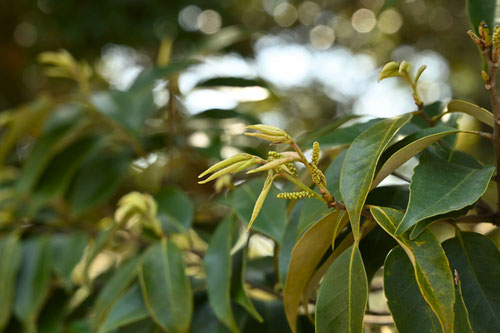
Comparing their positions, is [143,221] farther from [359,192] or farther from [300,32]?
[300,32]

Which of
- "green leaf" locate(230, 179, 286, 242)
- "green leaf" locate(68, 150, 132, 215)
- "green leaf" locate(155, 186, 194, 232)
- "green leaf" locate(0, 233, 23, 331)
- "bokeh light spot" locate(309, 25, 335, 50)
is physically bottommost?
"bokeh light spot" locate(309, 25, 335, 50)

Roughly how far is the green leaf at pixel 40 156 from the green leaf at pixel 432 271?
2.23 feet

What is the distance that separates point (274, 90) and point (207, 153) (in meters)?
0.17

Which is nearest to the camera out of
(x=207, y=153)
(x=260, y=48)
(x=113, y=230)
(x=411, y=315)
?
(x=411, y=315)

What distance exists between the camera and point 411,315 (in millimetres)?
394

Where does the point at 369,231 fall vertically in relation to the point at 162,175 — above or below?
above

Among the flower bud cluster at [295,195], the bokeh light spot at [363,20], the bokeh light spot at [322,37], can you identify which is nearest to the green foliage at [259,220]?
the flower bud cluster at [295,195]

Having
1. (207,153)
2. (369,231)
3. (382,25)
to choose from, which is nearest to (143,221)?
(207,153)

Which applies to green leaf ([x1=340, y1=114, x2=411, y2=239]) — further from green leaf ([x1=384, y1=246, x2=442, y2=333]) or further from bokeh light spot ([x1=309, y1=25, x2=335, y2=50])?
bokeh light spot ([x1=309, y1=25, x2=335, y2=50])

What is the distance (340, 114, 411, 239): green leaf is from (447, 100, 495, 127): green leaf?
0.04 metres

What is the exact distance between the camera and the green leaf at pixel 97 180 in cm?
92

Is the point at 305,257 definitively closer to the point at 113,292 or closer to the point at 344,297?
the point at 344,297

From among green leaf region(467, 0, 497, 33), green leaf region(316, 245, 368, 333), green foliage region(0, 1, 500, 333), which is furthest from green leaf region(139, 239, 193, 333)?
green leaf region(467, 0, 497, 33)

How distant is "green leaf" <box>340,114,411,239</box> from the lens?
389mm
